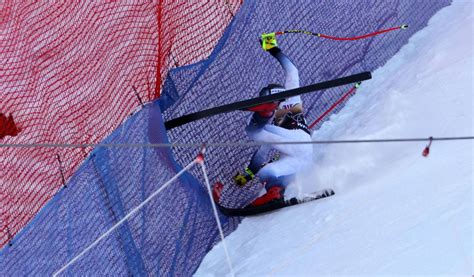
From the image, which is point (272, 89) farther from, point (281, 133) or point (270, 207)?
point (270, 207)

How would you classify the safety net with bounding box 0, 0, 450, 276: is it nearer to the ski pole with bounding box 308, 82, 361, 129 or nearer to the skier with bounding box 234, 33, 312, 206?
the ski pole with bounding box 308, 82, 361, 129

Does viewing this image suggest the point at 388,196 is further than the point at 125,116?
No

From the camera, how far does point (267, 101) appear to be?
232 inches

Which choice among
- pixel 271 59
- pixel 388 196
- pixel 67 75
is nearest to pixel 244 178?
pixel 271 59

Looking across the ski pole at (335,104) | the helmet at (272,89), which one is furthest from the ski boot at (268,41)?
the ski pole at (335,104)

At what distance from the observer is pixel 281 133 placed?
6387 millimetres

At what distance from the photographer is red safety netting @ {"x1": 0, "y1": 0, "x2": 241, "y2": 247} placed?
6.30 meters

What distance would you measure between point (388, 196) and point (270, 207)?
3.07ft

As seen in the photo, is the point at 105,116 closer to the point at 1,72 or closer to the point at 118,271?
the point at 1,72

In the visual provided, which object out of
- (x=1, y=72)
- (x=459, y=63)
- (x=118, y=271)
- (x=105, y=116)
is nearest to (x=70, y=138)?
(x=105, y=116)

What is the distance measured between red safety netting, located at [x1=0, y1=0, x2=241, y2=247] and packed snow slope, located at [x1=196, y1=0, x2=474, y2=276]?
1.24m

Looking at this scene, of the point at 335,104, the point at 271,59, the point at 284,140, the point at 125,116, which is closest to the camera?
the point at 125,116

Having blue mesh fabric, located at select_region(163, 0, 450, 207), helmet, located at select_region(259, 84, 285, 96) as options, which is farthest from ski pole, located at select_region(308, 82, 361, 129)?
helmet, located at select_region(259, 84, 285, 96)

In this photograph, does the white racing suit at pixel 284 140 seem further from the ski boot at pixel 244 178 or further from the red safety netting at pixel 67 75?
the red safety netting at pixel 67 75
